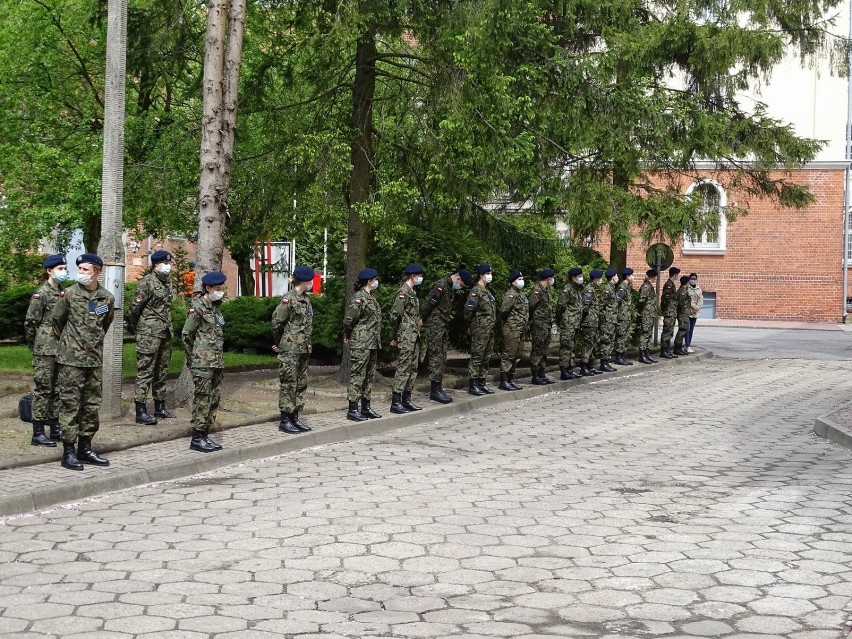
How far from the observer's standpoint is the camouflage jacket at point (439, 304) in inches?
589

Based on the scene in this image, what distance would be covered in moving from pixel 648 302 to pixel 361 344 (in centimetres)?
1155

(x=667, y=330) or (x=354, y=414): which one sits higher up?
(x=667, y=330)

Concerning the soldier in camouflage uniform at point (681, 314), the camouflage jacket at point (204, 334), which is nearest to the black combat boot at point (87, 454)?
the camouflage jacket at point (204, 334)

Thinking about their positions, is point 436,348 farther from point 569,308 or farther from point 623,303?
point 623,303

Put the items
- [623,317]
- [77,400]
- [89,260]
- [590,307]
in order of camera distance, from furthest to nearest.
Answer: [623,317], [590,307], [89,260], [77,400]

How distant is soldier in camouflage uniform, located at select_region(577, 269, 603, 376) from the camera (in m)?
19.0

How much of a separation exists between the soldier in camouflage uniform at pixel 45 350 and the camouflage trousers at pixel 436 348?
222 inches

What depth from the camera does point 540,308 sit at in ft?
57.4

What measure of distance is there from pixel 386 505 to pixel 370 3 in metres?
8.85

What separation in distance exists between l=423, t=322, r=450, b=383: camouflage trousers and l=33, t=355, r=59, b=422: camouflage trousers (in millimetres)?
5746

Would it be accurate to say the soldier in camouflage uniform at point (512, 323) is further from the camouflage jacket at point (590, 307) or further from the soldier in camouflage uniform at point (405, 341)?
the soldier in camouflage uniform at point (405, 341)

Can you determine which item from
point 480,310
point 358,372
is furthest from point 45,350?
point 480,310

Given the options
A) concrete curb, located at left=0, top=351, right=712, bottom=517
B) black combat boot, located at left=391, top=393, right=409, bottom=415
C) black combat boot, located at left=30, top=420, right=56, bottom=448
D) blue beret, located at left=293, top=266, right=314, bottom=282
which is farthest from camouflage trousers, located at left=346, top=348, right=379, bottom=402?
black combat boot, located at left=30, top=420, right=56, bottom=448

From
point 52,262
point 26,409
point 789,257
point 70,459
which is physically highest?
point 789,257
